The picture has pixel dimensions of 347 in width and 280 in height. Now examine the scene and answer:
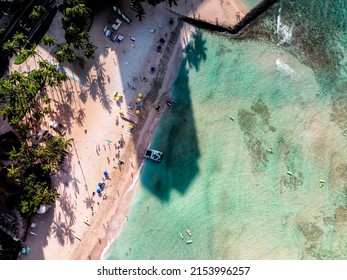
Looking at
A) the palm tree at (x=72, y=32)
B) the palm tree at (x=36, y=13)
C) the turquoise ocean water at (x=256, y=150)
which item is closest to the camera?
the palm tree at (x=72, y=32)

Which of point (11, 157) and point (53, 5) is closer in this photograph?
point (11, 157)

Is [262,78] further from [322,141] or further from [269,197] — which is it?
[269,197]

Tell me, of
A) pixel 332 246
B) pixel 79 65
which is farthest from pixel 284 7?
pixel 332 246

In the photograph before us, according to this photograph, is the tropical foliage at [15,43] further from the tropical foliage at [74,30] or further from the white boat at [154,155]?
the white boat at [154,155]

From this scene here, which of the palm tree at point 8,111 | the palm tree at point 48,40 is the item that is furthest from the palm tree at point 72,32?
the palm tree at point 8,111

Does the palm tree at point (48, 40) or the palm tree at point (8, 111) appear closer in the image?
the palm tree at point (8, 111)

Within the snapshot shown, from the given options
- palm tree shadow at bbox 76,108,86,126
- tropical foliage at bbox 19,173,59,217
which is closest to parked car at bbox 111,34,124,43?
palm tree shadow at bbox 76,108,86,126
